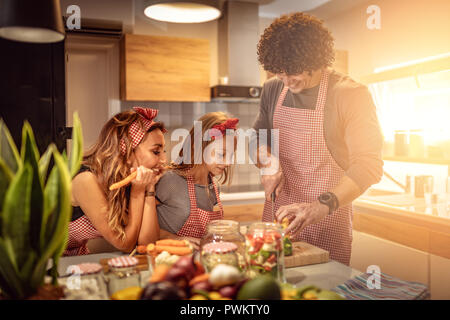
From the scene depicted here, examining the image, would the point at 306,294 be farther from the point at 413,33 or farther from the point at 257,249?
the point at 413,33

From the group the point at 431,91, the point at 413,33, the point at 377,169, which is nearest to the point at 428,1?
the point at 413,33

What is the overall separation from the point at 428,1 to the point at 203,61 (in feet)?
6.20

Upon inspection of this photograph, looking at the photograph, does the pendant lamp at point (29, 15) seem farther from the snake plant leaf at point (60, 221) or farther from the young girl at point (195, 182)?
the young girl at point (195, 182)

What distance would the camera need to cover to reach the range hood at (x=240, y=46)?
371 cm

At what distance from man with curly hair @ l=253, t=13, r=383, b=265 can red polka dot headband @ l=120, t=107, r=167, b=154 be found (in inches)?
21.0

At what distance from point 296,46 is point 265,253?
861 millimetres

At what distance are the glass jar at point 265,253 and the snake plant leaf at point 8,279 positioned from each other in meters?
0.52

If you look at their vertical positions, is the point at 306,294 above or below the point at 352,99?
below

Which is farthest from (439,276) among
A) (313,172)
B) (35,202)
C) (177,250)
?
(35,202)

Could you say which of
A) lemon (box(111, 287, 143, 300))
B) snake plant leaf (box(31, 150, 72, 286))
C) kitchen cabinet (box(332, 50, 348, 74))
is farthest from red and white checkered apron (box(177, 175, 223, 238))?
kitchen cabinet (box(332, 50, 348, 74))

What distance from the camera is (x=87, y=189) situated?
153 cm

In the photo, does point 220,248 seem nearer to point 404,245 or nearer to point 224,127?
point 224,127

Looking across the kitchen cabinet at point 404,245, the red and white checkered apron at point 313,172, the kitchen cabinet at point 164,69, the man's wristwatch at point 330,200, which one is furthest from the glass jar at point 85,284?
the kitchen cabinet at point 164,69

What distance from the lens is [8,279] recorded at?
0.74m
